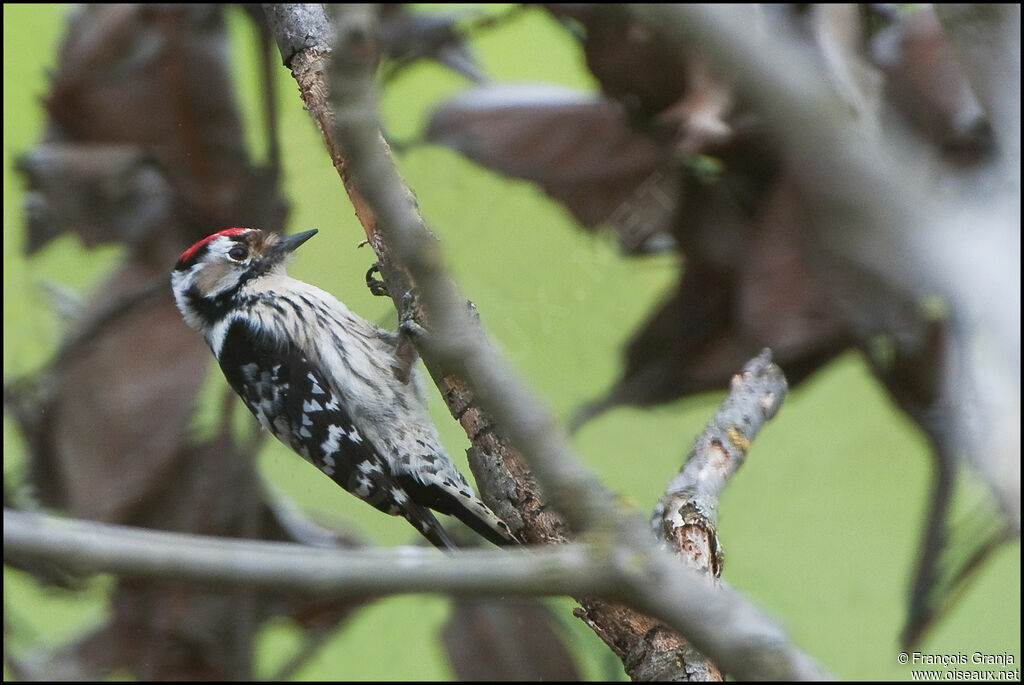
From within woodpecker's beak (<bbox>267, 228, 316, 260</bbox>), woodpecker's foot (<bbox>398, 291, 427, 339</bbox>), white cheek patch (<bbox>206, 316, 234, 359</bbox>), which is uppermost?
woodpecker's foot (<bbox>398, 291, 427, 339</bbox>)

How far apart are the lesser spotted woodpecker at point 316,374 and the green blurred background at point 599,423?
1.44 ft

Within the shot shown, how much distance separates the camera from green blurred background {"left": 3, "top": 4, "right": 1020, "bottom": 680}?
228cm

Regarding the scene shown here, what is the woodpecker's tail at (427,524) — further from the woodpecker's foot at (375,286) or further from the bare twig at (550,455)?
the bare twig at (550,455)

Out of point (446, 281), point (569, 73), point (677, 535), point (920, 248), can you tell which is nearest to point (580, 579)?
point (446, 281)

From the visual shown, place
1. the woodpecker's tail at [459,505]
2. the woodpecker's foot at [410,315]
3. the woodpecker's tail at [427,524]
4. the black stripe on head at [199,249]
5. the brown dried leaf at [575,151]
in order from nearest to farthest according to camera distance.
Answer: the woodpecker's foot at [410,315]
the woodpecker's tail at [459,505]
the woodpecker's tail at [427,524]
the black stripe on head at [199,249]
the brown dried leaf at [575,151]

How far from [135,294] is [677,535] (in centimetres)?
154

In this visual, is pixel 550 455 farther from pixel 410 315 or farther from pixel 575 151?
pixel 575 151

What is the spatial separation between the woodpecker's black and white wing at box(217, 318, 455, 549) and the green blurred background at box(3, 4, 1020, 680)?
0.55 meters

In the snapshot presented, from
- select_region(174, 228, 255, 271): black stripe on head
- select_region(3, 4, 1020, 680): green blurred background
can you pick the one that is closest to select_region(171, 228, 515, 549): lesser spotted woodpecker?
select_region(174, 228, 255, 271): black stripe on head

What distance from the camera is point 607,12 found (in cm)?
201

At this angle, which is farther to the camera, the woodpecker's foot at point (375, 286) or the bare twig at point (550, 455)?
the woodpecker's foot at point (375, 286)

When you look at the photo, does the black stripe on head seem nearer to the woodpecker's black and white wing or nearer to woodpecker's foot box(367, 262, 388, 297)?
the woodpecker's black and white wing

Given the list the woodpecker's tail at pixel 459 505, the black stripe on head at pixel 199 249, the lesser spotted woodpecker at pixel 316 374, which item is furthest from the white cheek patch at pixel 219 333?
the woodpecker's tail at pixel 459 505

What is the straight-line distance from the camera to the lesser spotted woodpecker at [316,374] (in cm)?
165
